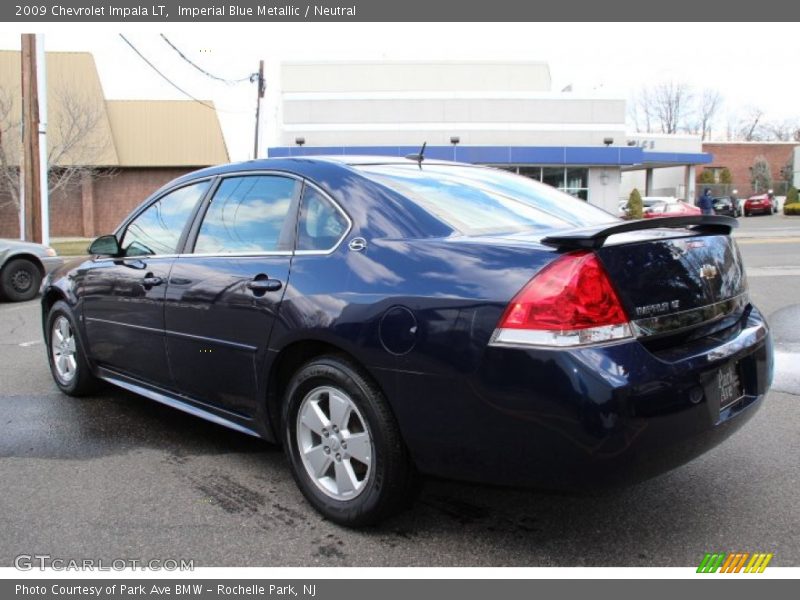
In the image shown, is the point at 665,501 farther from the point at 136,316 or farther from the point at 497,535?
the point at 136,316

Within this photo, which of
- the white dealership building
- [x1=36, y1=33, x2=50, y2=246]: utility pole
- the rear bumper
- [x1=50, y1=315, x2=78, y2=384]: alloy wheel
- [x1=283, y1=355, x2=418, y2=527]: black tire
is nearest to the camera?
the rear bumper

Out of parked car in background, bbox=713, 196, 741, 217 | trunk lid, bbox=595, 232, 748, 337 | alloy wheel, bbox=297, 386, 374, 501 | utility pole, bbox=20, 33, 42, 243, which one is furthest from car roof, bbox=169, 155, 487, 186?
parked car in background, bbox=713, 196, 741, 217

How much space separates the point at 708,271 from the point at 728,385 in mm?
491

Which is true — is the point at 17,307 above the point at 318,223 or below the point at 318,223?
below

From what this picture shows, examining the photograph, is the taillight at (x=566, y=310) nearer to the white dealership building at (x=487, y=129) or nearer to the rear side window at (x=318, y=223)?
the rear side window at (x=318, y=223)

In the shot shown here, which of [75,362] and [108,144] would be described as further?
[108,144]

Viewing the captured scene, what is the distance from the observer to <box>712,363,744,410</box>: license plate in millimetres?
2818

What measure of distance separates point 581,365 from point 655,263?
62 cm

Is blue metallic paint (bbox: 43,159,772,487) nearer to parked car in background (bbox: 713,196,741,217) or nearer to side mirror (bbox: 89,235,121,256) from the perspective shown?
side mirror (bbox: 89,235,121,256)

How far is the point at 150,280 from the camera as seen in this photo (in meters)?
4.15

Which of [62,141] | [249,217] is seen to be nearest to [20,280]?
[249,217]

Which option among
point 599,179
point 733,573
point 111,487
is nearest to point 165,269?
point 111,487

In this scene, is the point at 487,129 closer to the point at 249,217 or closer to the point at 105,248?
the point at 105,248

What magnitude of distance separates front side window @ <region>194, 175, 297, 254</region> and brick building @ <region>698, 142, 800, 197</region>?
61025 millimetres
